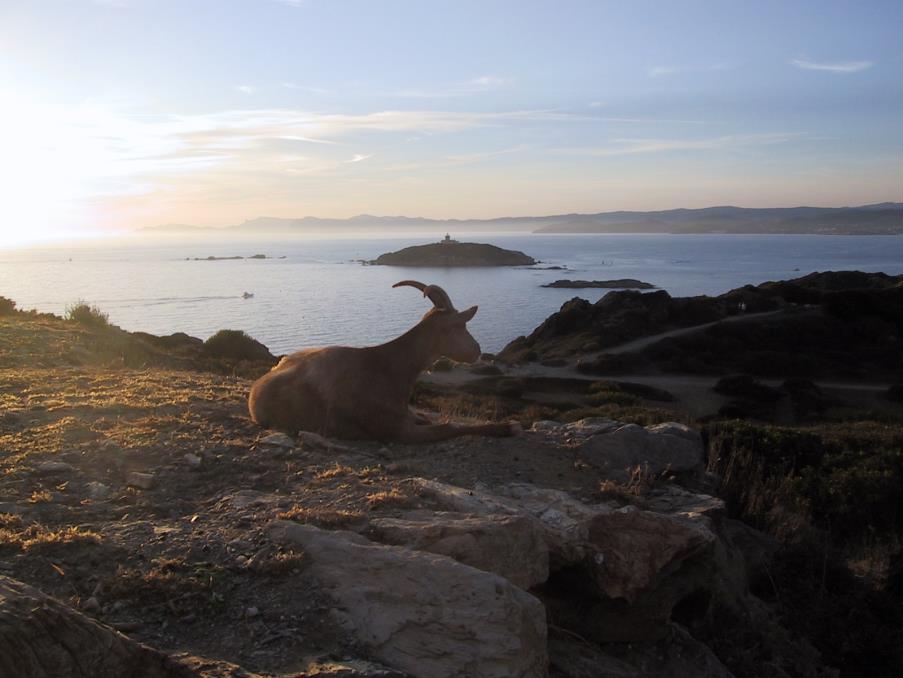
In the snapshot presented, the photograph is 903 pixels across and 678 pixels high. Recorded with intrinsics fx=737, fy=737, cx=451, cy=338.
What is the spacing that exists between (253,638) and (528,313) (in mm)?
89996

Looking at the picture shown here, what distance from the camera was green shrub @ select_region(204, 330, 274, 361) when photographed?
3219 centimetres

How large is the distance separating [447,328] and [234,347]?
82.8ft

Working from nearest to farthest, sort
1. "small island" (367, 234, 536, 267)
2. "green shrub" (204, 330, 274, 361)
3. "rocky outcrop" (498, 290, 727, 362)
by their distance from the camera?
"green shrub" (204, 330, 274, 361) → "rocky outcrop" (498, 290, 727, 362) → "small island" (367, 234, 536, 267)

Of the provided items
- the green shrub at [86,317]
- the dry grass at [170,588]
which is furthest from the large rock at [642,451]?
the green shrub at [86,317]

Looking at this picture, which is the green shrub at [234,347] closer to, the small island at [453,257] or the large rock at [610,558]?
the large rock at [610,558]

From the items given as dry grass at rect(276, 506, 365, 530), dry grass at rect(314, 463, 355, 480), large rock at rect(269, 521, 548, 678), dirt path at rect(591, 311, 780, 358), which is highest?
dry grass at rect(276, 506, 365, 530)

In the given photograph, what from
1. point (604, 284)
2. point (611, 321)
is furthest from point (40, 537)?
point (604, 284)

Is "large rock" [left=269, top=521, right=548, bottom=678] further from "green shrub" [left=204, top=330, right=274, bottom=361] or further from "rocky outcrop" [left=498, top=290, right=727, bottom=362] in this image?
"rocky outcrop" [left=498, top=290, right=727, bottom=362]

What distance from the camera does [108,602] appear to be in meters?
4.38

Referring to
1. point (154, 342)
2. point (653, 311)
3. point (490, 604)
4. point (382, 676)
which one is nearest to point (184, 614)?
point (382, 676)

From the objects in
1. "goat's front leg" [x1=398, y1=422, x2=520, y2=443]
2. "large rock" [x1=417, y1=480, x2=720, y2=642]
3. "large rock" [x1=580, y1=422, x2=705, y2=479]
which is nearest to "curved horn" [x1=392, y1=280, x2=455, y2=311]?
"goat's front leg" [x1=398, y1=422, x2=520, y2=443]

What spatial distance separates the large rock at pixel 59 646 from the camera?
3.05m

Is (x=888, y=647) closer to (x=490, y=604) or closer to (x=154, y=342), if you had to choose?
(x=490, y=604)

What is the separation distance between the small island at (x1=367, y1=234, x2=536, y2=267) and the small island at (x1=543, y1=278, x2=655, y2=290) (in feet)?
141
